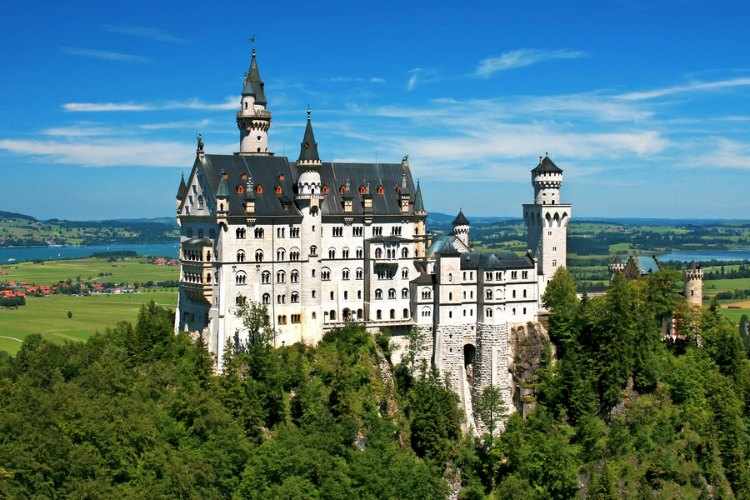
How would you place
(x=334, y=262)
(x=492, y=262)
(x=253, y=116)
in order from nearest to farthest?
1. (x=334, y=262)
2. (x=492, y=262)
3. (x=253, y=116)

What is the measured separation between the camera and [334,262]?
9900cm

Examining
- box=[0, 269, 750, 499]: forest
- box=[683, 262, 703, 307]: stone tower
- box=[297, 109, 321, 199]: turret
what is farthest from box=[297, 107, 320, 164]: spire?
box=[683, 262, 703, 307]: stone tower

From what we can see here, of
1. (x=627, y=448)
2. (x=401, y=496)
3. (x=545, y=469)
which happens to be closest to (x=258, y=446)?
(x=401, y=496)

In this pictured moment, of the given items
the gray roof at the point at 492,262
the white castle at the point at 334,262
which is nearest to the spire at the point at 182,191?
the white castle at the point at 334,262

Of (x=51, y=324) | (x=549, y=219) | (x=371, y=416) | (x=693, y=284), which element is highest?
(x=549, y=219)

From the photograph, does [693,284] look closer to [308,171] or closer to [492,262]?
[492,262]

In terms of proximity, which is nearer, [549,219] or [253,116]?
[253,116]

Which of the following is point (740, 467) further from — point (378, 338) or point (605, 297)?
point (378, 338)

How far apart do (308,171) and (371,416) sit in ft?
83.5

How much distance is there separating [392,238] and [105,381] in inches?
1290

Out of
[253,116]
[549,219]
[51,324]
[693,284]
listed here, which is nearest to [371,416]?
[549,219]

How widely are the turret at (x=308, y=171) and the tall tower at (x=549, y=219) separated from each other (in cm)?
2587

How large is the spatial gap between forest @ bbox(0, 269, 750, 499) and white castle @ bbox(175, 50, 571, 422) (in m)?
2.58

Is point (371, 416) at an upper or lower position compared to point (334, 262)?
lower
